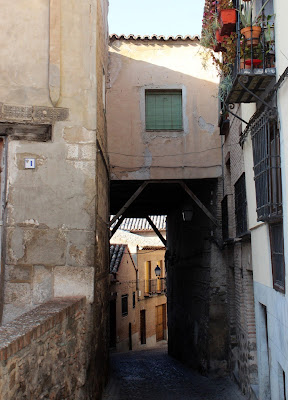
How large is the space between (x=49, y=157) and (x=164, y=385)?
6.83 meters

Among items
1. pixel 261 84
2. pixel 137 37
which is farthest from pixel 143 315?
pixel 261 84

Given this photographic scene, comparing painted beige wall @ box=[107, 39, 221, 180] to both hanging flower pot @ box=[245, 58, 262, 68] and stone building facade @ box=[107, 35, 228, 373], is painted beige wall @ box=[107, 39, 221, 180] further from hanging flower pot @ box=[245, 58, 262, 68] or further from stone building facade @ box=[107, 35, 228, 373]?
hanging flower pot @ box=[245, 58, 262, 68]

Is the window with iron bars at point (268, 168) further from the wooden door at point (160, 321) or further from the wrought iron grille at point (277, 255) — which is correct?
the wooden door at point (160, 321)

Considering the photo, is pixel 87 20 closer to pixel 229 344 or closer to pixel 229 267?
pixel 229 267

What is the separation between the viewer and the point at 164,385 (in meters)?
11.5

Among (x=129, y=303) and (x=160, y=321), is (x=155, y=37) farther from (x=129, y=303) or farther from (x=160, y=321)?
(x=160, y=321)

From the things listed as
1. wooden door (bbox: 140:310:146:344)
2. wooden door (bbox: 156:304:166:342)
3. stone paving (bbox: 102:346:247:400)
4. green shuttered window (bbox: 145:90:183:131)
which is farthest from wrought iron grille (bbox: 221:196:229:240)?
wooden door (bbox: 156:304:166:342)

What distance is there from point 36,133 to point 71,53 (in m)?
1.26

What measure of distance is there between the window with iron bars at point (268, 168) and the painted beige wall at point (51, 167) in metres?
2.28

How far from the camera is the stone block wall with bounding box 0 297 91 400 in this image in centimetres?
370

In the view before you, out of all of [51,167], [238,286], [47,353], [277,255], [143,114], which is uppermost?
[143,114]

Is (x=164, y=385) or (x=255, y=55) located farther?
(x=164, y=385)

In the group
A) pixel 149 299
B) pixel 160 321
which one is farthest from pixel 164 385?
pixel 160 321

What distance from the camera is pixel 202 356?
483 inches
